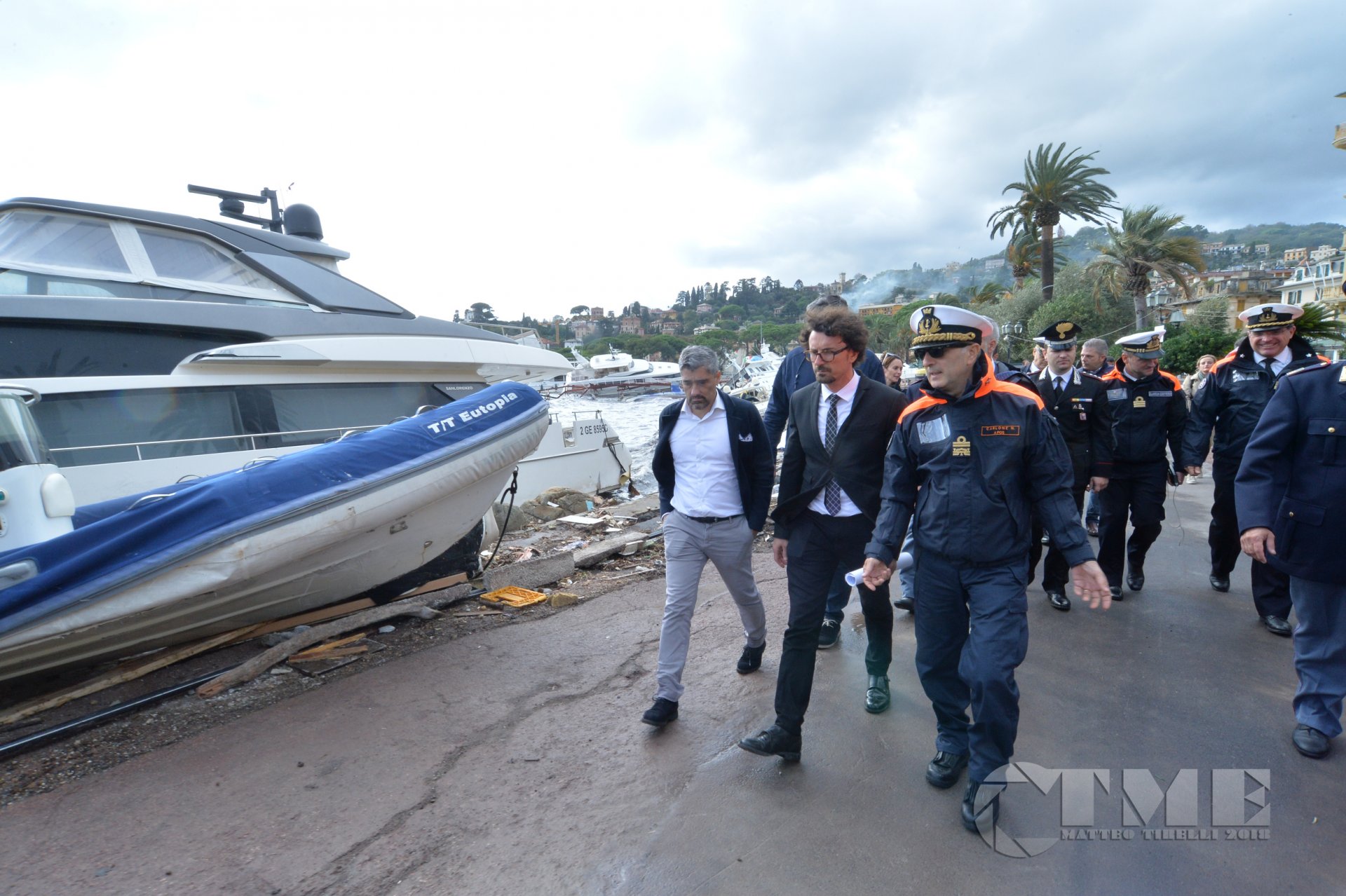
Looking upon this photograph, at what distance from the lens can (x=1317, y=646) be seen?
9.75 feet

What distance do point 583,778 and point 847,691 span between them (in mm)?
1483

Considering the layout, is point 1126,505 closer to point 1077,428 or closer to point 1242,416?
point 1077,428

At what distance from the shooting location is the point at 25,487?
3809mm

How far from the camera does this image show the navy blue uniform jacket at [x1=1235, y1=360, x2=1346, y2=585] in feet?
9.51

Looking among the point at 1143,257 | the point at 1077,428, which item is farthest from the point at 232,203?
the point at 1143,257

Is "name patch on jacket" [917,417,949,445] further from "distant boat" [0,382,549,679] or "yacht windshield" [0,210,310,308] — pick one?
"yacht windshield" [0,210,310,308]

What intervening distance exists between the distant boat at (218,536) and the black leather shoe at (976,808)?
356cm

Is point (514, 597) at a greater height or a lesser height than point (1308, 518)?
lesser

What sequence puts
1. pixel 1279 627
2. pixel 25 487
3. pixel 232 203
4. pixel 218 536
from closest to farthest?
pixel 218 536 < pixel 25 487 < pixel 1279 627 < pixel 232 203

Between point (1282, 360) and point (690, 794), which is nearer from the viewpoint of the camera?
point (690, 794)

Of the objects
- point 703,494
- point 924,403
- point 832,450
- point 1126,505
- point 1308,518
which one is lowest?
point 1126,505

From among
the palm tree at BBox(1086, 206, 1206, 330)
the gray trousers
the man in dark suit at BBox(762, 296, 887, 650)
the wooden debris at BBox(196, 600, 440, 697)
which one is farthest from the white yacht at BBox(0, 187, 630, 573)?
the palm tree at BBox(1086, 206, 1206, 330)

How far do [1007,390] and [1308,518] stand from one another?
1622mm

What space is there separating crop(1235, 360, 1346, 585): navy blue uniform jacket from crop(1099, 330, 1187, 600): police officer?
176 centimetres
